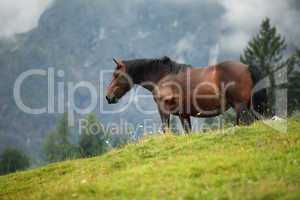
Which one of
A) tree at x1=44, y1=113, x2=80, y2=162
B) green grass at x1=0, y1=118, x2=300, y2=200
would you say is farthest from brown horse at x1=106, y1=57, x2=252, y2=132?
tree at x1=44, y1=113, x2=80, y2=162

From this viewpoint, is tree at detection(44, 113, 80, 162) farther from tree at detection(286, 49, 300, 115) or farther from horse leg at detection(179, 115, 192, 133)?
horse leg at detection(179, 115, 192, 133)

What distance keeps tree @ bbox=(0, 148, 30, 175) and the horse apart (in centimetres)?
12083

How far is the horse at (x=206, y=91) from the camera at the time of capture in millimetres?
18922

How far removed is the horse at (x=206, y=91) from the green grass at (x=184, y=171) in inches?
65.3

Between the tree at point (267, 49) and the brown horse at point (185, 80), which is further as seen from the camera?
the tree at point (267, 49)

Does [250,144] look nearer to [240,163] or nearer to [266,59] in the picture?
[240,163]

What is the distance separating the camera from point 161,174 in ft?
43.5

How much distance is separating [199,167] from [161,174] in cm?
100

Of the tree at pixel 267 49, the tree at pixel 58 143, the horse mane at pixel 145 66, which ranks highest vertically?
the tree at pixel 267 49

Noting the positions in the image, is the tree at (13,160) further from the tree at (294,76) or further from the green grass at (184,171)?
the green grass at (184,171)

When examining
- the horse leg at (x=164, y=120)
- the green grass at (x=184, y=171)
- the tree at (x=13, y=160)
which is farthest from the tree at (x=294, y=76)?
the tree at (x=13, y=160)

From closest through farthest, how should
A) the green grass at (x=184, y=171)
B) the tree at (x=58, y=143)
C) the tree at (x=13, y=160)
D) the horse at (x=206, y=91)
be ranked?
the green grass at (x=184, y=171)
the horse at (x=206, y=91)
the tree at (x=13, y=160)
the tree at (x=58, y=143)

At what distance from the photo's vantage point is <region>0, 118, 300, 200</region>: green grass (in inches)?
450

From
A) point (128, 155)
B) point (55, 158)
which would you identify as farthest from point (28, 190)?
point (55, 158)
